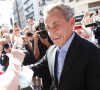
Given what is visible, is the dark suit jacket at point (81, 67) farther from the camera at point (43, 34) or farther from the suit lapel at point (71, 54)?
the camera at point (43, 34)

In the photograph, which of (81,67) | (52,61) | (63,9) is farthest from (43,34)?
(81,67)

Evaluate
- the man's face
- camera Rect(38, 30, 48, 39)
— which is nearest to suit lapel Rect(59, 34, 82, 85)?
the man's face

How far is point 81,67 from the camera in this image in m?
1.36

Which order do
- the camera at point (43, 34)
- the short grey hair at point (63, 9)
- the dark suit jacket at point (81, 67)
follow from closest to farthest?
the dark suit jacket at point (81, 67) < the short grey hair at point (63, 9) < the camera at point (43, 34)

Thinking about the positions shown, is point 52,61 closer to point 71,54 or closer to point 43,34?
point 71,54

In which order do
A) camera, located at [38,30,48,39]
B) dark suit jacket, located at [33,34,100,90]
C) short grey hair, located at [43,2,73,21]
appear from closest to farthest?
dark suit jacket, located at [33,34,100,90] < short grey hair, located at [43,2,73,21] < camera, located at [38,30,48,39]

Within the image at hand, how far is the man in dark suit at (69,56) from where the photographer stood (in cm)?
134

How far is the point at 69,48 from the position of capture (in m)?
1.49

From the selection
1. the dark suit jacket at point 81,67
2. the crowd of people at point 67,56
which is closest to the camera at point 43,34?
the crowd of people at point 67,56

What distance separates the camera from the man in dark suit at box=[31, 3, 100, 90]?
1.34 metres

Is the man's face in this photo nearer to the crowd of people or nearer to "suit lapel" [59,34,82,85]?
the crowd of people

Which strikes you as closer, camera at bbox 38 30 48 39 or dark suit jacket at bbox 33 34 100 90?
dark suit jacket at bbox 33 34 100 90

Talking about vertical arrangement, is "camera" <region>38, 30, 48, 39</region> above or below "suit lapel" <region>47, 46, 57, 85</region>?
above

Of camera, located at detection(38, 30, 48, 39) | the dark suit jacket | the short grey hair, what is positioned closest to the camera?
the dark suit jacket
